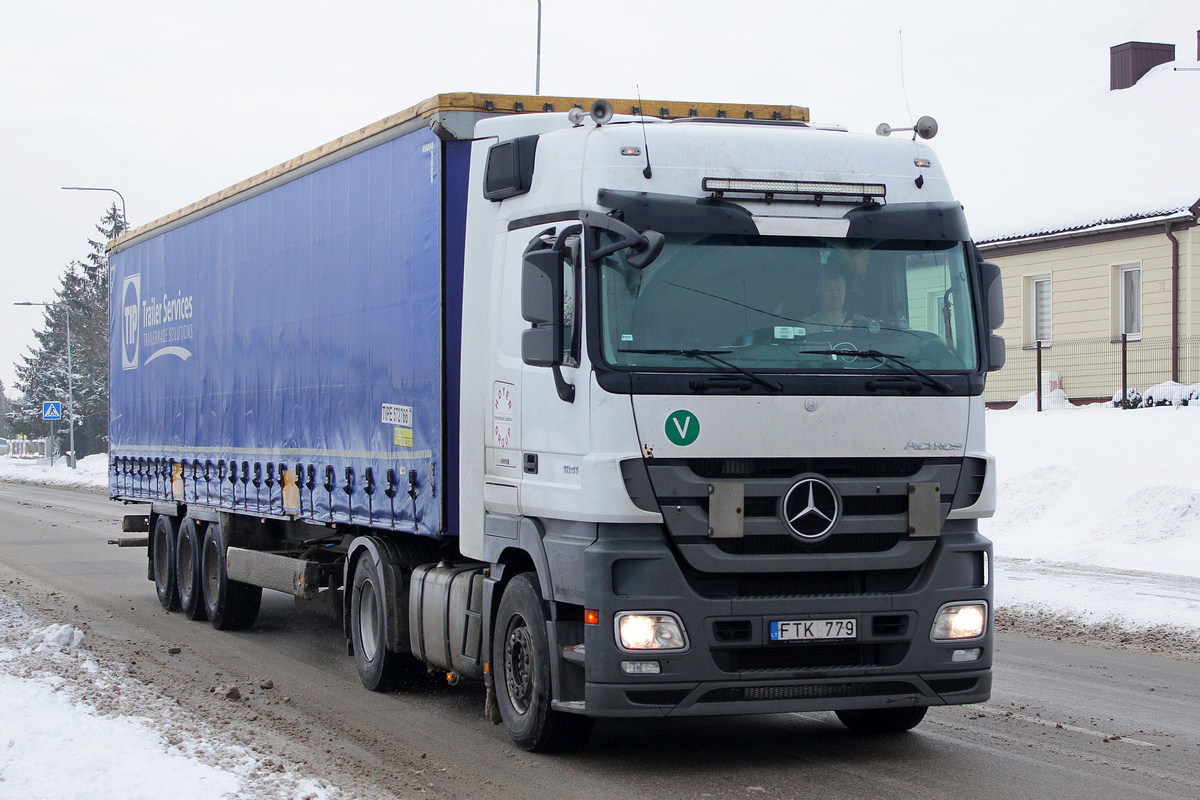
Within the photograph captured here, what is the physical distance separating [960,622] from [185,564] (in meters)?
9.42

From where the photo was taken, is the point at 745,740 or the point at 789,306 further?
the point at 745,740

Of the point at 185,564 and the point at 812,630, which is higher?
the point at 812,630

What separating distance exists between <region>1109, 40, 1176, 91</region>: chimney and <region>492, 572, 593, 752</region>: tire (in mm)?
32982

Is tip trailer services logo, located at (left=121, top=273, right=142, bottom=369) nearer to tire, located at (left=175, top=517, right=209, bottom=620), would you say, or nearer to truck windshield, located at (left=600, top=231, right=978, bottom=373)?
tire, located at (left=175, top=517, right=209, bottom=620)

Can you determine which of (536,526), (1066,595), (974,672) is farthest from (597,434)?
(1066,595)

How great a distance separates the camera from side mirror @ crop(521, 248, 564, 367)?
7.13m

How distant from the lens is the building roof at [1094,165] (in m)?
28.9

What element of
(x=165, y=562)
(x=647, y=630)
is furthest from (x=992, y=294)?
(x=165, y=562)

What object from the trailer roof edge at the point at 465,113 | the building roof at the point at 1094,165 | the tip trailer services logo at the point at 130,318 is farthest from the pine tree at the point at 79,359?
the trailer roof edge at the point at 465,113

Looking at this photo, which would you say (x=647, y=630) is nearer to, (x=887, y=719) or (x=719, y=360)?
(x=719, y=360)

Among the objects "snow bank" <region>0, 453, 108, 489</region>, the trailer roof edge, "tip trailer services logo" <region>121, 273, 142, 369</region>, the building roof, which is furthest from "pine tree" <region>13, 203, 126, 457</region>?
the trailer roof edge

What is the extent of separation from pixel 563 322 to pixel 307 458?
465 centimetres

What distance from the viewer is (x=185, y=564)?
1451cm

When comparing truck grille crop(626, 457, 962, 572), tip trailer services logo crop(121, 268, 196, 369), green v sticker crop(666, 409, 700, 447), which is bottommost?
truck grille crop(626, 457, 962, 572)
